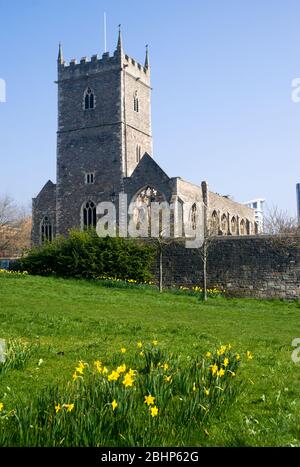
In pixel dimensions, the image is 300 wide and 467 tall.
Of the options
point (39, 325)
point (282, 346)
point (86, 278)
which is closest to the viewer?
point (282, 346)

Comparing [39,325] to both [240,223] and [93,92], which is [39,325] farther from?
[240,223]

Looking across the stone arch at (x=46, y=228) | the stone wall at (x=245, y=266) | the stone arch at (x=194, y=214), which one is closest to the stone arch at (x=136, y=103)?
the stone arch at (x=194, y=214)

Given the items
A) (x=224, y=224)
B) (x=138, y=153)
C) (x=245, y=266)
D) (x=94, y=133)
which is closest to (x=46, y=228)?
(x=94, y=133)

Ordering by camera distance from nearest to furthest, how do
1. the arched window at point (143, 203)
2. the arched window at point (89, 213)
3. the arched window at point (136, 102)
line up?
the arched window at point (143, 203) → the arched window at point (89, 213) → the arched window at point (136, 102)

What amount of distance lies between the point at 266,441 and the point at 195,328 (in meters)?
6.13

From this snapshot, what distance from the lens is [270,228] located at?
34.3m

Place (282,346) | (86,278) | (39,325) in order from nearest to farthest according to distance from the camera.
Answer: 1. (282,346)
2. (39,325)
3. (86,278)

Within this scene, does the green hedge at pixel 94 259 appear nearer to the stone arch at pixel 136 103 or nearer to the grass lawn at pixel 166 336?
the grass lawn at pixel 166 336

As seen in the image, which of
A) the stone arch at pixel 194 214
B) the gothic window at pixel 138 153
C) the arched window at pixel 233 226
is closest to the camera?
the stone arch at pixel 194 214

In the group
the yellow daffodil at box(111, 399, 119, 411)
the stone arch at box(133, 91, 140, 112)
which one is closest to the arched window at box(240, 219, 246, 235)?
the stone arch at box(133, 91, 140, 112)

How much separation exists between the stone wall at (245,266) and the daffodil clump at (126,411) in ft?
52.3

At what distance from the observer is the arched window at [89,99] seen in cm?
3616

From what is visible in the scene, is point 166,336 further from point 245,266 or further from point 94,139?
point 94,139
